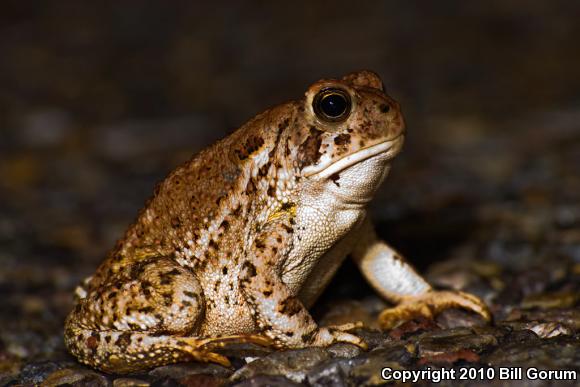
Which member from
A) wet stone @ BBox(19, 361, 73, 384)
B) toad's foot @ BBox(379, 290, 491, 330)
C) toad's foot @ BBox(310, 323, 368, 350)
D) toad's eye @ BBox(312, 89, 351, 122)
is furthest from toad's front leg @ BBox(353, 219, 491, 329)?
wet stone @ BBox(19, 361, 73, 384)

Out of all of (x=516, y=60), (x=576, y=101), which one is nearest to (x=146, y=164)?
(x=576, y=101)

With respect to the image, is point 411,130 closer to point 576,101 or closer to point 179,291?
point 576,101

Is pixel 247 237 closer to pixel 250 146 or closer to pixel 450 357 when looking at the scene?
pixel 250 146

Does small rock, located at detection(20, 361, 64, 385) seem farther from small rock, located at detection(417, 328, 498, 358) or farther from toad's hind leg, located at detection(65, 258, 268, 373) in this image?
small rock, located at detection(417, 328, 498, 358)

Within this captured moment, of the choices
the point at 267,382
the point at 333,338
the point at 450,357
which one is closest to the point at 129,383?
the point at 267,382

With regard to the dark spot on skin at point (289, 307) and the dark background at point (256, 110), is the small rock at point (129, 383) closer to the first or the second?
the dark spot on skin at point (289, 307)

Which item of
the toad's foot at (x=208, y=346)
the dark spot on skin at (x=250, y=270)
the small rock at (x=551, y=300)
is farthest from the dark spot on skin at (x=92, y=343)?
the small rock at (x=551, y=300)

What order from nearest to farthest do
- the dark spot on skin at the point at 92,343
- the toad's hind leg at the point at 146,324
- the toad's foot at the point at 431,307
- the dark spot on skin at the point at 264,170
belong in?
the toad's hind leg at the point at 146,324 < the dark spot on skin at the point at 92,343 < the dark spot on skin at the point at 264,170 < the toad's foot at the point at 431,307
